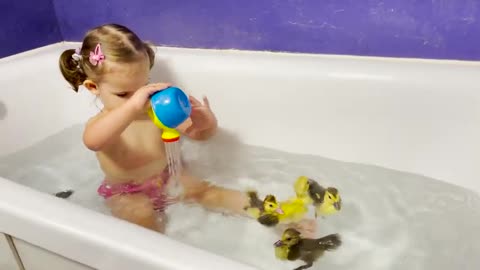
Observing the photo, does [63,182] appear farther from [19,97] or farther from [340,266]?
[340,266]

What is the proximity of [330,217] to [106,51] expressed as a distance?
60cm

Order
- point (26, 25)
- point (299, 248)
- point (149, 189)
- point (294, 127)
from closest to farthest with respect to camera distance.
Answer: point (299, 248) → point (149, 189) → point (294, 127) → point (26, 25)

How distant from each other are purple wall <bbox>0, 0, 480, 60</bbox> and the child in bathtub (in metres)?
0.26

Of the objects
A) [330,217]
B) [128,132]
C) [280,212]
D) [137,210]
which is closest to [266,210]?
[280,212]

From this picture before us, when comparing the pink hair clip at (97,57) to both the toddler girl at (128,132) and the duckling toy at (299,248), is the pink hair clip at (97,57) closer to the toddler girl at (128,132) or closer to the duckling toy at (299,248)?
the toddler girl at (128,132)

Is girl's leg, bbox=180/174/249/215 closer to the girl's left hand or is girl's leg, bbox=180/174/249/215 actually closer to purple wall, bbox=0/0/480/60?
the girl's left hand

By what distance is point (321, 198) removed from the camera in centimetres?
90

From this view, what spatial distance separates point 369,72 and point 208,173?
0.46m

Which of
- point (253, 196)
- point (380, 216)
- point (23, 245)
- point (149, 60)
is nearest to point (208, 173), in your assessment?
point (253, 196)

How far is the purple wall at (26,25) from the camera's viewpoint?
4.69 feet

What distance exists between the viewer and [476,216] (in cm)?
90

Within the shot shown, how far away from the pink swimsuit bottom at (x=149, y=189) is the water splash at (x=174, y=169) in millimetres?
13

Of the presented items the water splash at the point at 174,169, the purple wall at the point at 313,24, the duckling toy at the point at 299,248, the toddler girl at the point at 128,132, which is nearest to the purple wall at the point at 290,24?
the purple wall at the point at 313,24

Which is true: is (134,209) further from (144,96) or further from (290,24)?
(290,24)
